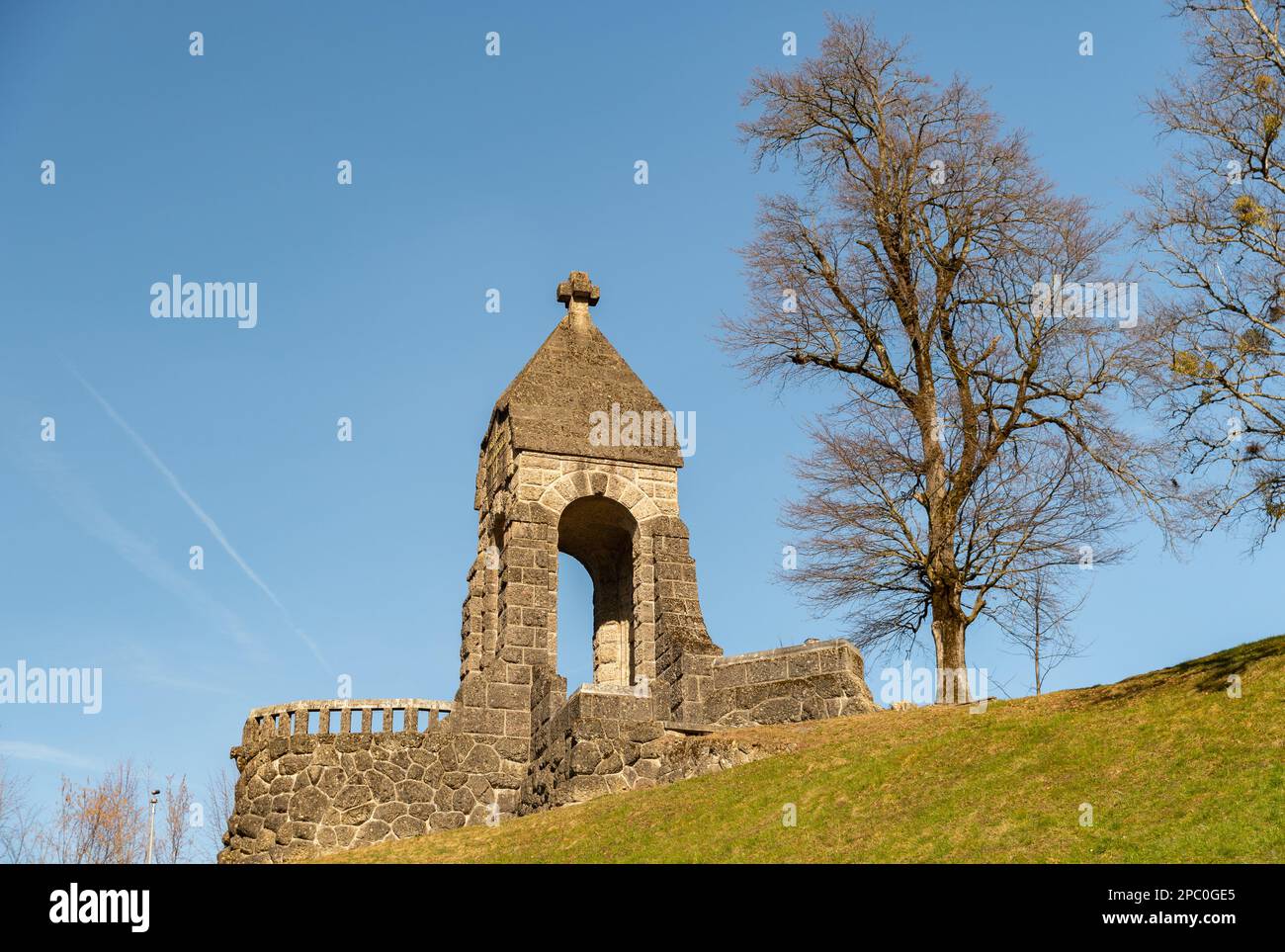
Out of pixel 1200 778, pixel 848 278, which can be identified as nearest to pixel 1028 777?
pixel 1200 778

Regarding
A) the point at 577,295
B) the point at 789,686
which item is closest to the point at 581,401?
the point at 577,295

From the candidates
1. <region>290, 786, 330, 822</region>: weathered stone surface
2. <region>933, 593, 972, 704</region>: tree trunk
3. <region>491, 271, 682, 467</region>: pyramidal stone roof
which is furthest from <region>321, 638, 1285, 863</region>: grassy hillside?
<region>491, 271, 682, 467</region>: pyramidal stone roof

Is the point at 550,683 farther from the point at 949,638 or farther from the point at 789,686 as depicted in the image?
the point at 949,638

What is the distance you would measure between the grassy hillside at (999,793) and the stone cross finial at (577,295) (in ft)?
36.8

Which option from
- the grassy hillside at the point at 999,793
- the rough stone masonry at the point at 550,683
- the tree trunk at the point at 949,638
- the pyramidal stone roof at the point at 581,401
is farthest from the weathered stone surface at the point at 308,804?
the tree trunk at the point at 949,638

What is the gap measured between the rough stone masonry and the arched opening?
4 centimetres

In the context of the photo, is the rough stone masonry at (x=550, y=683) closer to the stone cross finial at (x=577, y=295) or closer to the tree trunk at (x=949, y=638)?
the stone cross finial at (x=577, y=295)

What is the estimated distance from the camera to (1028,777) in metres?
13.8

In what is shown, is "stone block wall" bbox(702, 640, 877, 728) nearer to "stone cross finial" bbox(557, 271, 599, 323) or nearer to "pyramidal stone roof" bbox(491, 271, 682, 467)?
"pyramidal stone roof" bbox(491, 271, 682, 467)

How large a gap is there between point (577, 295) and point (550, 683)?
8443mm

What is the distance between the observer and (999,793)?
44.4ft
